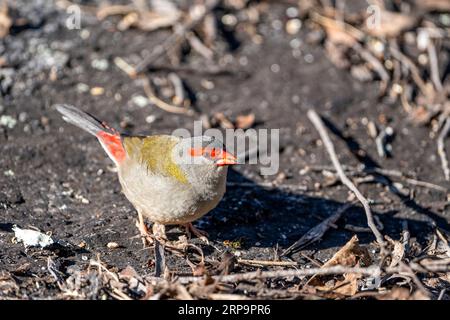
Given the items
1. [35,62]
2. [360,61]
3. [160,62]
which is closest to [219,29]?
[160,62]

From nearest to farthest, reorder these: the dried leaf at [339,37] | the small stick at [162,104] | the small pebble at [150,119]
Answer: the small pebble at [150,119] < the small stick at [162,104] < the dried leaf at [339,37]

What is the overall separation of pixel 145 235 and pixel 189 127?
1.83 m

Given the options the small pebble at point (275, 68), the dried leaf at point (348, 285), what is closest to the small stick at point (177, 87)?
the small pebble at point (275, 68)

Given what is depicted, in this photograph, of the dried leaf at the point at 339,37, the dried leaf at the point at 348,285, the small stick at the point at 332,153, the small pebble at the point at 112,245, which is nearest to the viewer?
the dried leaf at the point at 348,285

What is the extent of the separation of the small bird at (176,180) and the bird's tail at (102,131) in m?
0.16

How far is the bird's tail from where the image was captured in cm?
511

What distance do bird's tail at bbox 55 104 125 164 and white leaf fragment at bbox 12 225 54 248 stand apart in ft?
2.63

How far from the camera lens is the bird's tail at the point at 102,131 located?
511 centimetres

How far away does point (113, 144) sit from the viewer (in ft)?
16.9

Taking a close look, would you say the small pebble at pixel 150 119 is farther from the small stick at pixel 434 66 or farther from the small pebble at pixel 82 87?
the small stick at pixel 434 66

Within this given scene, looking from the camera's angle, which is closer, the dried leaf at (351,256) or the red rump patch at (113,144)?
the dried leaf at (351,256)

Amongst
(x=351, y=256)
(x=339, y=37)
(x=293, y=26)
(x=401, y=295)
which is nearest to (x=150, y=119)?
(x=293, y=26)
